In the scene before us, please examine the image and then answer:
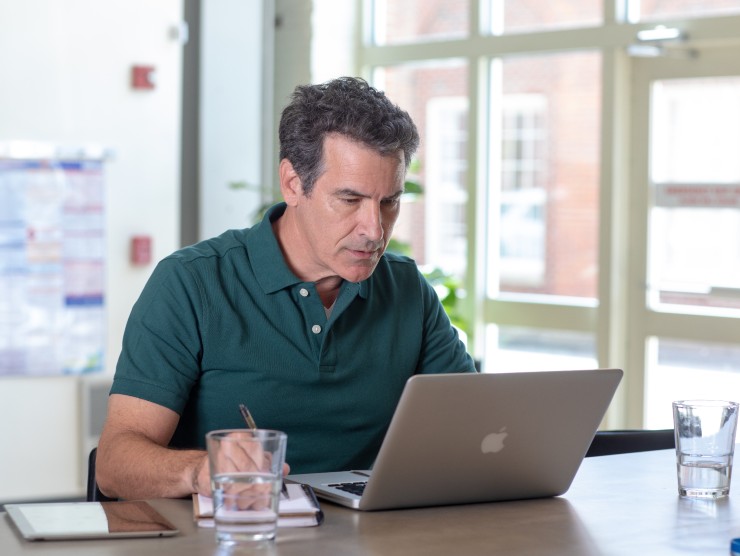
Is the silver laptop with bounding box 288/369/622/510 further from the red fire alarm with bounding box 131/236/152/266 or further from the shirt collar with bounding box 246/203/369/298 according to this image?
the red fire alarm with bounding box 131/236/152/266

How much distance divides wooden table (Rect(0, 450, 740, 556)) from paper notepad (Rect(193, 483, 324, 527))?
→ 0.02 m

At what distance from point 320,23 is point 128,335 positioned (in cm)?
387

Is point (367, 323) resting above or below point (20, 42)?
below

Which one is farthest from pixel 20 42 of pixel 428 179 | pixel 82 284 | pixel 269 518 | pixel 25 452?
pixel 269 518

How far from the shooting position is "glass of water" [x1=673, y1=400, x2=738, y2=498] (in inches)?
71.8

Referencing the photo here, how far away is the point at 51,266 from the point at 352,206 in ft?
9.14

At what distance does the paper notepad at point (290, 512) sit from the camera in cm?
160

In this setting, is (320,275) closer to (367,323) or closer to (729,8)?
(367,323)

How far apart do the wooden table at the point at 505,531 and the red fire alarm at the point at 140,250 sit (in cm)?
320

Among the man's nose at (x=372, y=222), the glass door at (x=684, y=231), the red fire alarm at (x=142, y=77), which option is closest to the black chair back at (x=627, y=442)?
the man's nose at (x=372, y=222)

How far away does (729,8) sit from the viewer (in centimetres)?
462

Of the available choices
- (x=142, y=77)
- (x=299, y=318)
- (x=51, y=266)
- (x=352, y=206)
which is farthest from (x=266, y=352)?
(x=142, y=77)

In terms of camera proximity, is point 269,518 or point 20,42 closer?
point 269,518

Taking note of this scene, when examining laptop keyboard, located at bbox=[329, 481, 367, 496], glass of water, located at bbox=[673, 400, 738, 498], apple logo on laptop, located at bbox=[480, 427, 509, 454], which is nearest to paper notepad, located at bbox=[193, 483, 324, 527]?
laptop keyboard, located at bbox=[329, 481, 367, 496]
